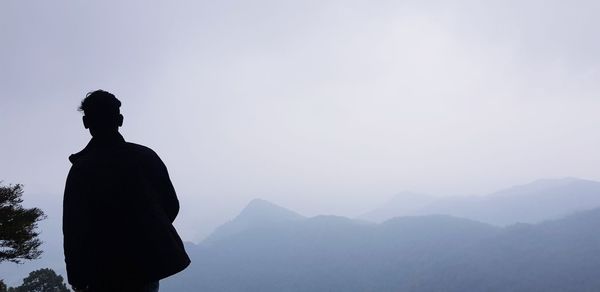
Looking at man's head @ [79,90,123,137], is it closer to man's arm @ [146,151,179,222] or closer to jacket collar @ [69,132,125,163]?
jacket collar @ [69,132,125,163]

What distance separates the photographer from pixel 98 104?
338 cm

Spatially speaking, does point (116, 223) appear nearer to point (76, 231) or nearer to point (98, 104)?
point (76, 231)

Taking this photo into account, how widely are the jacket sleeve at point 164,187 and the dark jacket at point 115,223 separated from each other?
0.05 metres

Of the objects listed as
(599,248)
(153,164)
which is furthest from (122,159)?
(599,248)

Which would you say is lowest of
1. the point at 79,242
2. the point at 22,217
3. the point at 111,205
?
the point at 79,242

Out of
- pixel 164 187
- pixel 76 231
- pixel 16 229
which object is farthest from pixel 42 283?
pixel 164 187

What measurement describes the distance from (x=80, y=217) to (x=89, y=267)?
1.25 feet

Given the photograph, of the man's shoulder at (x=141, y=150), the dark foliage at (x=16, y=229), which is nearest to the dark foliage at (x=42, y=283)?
the dark foliage at (x=16, y=229)

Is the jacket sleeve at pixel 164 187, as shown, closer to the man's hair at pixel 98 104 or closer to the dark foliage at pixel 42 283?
the man's hair at pixel 98 104

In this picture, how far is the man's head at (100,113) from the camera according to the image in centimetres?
336

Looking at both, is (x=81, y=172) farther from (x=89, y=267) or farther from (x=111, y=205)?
(x=89, y=267)

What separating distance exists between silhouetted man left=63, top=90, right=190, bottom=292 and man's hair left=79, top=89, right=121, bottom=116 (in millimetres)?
186

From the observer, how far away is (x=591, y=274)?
160m

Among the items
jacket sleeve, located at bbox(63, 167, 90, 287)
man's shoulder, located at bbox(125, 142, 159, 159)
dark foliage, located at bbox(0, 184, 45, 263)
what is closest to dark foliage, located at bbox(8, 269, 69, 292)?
dark foliage, located at bbox(0, 184, 45, 263)
